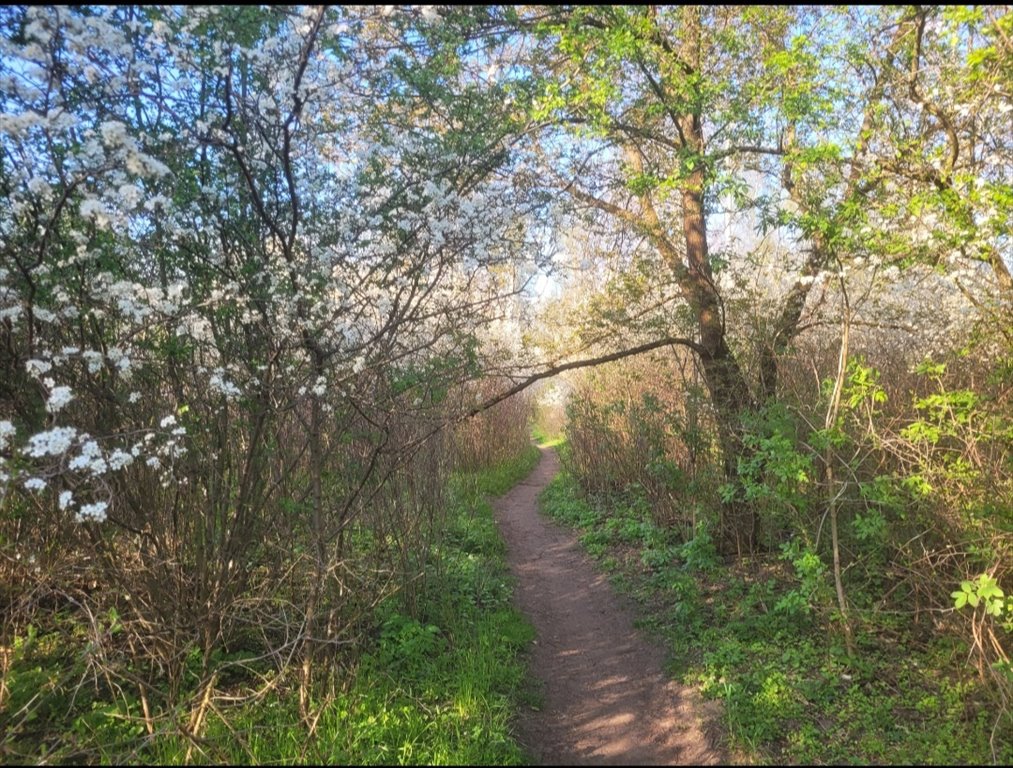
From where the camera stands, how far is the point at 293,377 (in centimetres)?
421

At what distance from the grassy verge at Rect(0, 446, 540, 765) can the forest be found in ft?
0.09

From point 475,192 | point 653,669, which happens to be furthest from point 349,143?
point 653,669

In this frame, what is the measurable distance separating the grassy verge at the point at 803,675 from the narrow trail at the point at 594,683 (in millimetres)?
259

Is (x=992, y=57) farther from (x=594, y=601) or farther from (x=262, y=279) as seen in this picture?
(x=594, y=601)

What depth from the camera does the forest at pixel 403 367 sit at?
3682 millimetres

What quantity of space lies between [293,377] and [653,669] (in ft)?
12.1

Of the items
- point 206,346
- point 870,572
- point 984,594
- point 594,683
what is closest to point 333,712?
point 594,683

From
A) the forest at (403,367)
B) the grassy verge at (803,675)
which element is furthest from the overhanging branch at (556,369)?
the grassy verge at (803,675)

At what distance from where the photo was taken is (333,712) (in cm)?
409

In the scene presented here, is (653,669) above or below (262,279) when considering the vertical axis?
below

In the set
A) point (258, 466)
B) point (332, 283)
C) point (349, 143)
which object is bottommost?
point (258, 466)

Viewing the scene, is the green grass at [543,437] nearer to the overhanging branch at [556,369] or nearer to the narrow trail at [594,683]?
the narrow trail at [594,683]

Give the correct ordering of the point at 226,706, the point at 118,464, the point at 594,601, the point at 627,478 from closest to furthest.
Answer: the point at 118,464, the point at 226,706, the point at 594,601, the point at 627,478

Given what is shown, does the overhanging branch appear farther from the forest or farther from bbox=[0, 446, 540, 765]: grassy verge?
bbox=[0, 446, 540, 765]: grassy verge
